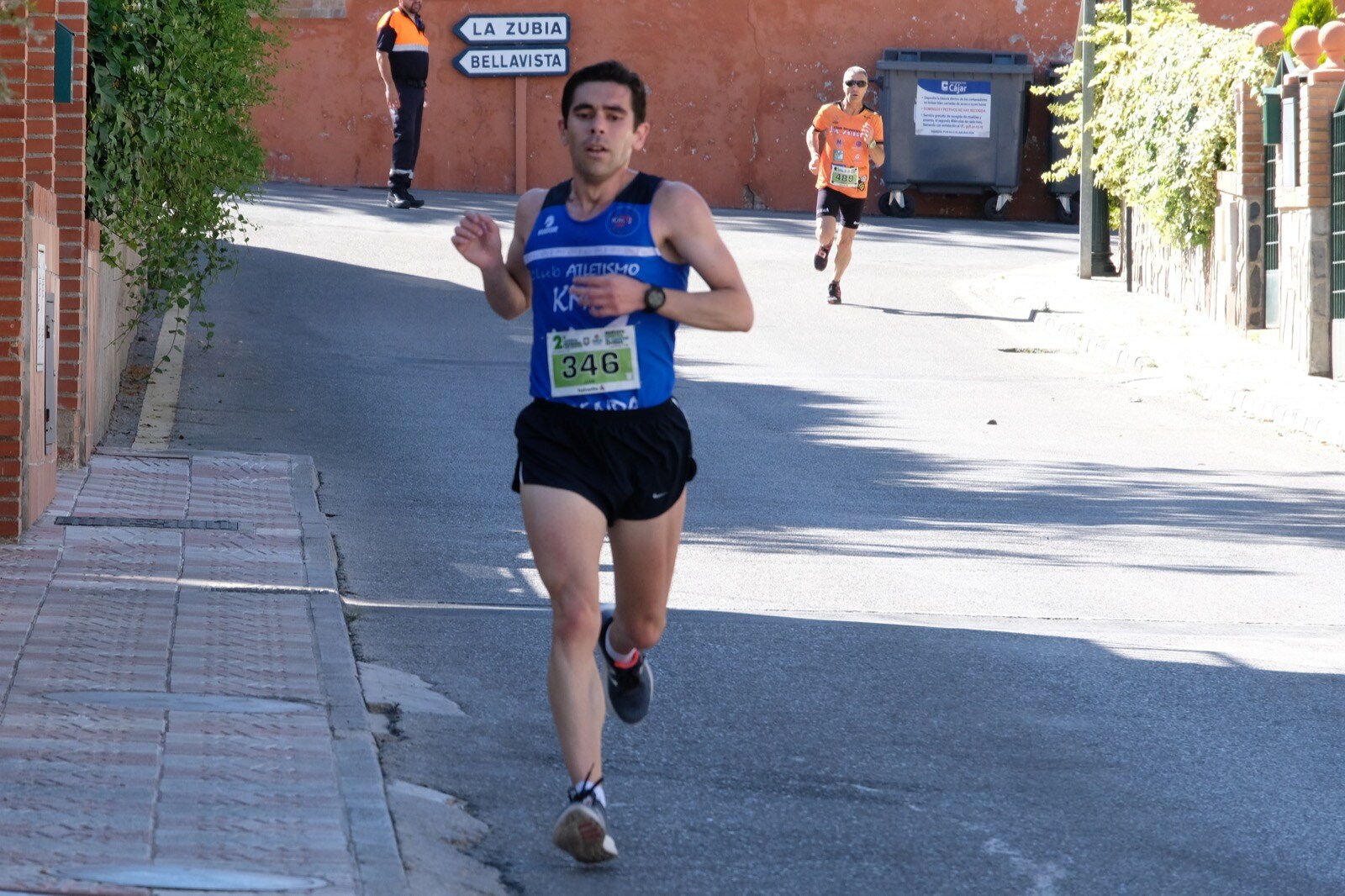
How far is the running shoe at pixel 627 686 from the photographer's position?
5570 millimetres

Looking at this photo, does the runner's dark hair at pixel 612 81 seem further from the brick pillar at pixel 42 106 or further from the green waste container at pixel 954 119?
the green waste container at pixel 954 119

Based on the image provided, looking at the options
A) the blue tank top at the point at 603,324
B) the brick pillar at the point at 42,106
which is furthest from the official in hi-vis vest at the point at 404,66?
the blue tank top at the point at 603,324

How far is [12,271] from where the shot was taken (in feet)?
28.0

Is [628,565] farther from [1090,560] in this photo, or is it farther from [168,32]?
[168,32]

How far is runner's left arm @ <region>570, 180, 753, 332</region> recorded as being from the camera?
4.97m

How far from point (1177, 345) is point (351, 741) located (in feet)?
41.9

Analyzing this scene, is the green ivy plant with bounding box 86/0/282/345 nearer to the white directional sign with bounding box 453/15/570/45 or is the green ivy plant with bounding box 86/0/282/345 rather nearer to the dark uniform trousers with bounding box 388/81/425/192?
the dark uniform trousers with bounding box 388/81/425/192

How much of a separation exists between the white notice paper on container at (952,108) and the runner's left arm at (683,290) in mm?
23076

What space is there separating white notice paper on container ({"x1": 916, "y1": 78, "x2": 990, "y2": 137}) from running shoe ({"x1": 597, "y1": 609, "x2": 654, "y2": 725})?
75.2ft

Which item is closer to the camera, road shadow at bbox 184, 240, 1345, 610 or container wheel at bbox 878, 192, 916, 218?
road shadow at bbox 184, 240, 1345, 610

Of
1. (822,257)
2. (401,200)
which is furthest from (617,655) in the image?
(401,200)

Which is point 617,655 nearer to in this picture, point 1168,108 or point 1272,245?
point 1272,245

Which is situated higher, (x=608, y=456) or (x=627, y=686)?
(x=608, y=456)

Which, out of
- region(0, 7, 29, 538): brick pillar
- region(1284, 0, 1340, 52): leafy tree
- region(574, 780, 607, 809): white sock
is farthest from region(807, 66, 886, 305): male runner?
region(574, 780, 607, 809): white sock
